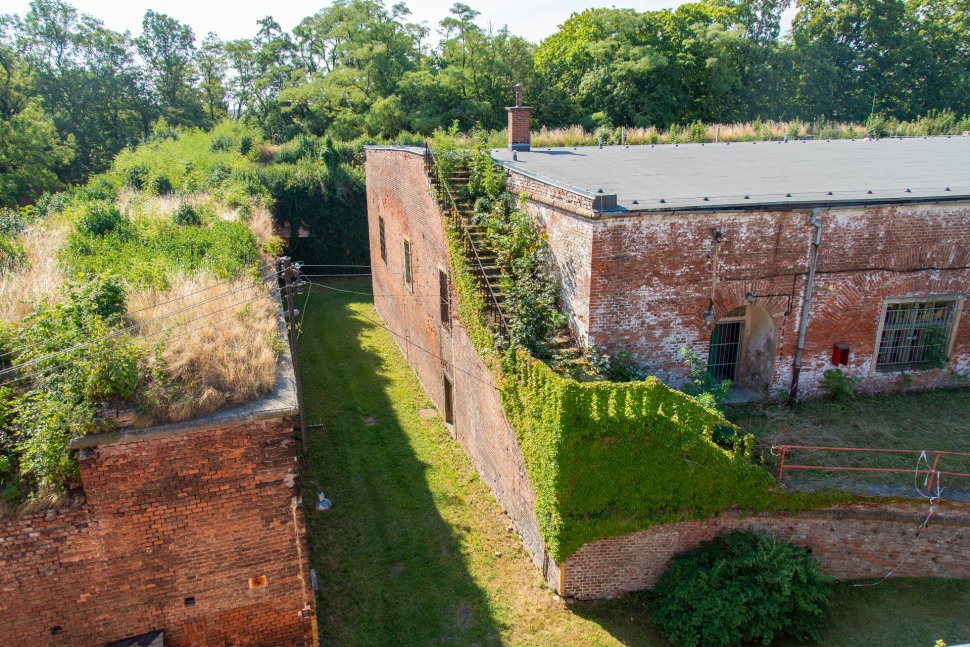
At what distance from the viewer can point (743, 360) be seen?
1146 cm

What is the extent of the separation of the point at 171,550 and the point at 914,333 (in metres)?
12.6

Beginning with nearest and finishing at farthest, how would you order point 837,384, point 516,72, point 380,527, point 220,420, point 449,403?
1. point 220,420
2. point 380,527
3. point 837,384
4. point 449,403
5. point 516,72

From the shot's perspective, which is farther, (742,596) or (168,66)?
(168,66)

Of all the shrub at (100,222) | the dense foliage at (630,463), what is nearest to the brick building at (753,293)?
the dense foliage at (630,463)

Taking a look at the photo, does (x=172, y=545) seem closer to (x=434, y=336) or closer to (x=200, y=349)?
(x=200, y=349)

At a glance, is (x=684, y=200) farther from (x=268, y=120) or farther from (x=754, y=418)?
(x=268, y=120)

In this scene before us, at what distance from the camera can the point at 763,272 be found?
10023 mm

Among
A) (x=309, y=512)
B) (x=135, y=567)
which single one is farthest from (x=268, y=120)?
(x=135, y=567)

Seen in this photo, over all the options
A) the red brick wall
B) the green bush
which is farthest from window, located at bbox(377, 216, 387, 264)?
the red brick wall

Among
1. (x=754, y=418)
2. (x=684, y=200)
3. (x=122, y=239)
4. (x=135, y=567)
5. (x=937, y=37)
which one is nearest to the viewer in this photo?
(x=135, y=567)

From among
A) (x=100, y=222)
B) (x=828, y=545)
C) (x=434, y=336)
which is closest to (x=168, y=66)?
(x=100, y=222)

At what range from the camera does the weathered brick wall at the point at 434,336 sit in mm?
10375

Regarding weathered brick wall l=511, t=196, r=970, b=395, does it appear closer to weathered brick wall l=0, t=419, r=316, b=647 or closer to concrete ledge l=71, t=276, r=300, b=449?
concrete ledge l=71, t=276, r=300, b=449

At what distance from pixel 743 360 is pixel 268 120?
119 feet
